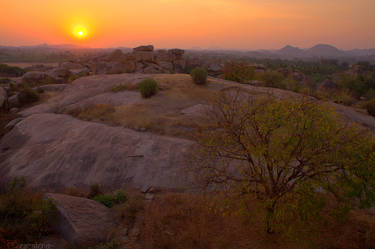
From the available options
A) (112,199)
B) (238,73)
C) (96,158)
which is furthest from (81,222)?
(238,73)

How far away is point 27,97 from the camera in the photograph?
1967cm

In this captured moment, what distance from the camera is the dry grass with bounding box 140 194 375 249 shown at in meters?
5.14

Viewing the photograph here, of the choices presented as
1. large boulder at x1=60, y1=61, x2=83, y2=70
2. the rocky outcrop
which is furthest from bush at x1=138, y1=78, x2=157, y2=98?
large boulder at x1=60, y1=61, x2=83, y2=70

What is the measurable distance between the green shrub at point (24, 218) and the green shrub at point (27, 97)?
16530mm

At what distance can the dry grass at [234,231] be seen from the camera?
5.14 m

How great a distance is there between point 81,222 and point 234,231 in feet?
11.7

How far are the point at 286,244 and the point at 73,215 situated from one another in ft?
15.9

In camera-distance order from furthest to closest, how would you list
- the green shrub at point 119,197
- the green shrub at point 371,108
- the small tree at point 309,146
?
the green shrub at point 371,108 < the green shrub at point 119,197 < the small tree at point 309,146

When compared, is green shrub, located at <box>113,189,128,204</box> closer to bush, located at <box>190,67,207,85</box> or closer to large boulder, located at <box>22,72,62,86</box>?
bush, located at <box>190,67,207,85</box>

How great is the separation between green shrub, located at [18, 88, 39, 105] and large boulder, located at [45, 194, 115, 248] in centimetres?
1737

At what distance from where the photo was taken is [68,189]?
817 centimetres

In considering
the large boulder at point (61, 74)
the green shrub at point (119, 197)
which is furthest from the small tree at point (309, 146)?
the large boulder at point (61, 74)

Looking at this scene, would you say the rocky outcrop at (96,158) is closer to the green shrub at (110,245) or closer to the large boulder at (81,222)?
the large boulder at (81,222)

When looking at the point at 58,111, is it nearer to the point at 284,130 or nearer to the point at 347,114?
the point at 284,130
